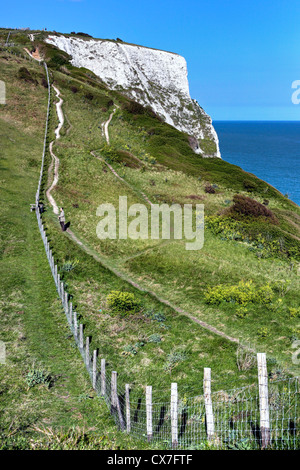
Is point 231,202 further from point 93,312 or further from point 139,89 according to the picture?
point 139,89

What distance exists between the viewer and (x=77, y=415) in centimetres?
1212

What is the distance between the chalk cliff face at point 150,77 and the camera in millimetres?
122775

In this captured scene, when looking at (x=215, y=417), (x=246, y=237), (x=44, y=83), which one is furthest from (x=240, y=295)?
(x=44, y=83)

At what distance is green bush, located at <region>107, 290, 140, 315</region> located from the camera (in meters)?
21.0

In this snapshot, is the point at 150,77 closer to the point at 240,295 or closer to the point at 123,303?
the point at 240,295

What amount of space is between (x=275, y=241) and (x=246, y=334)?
722 inches

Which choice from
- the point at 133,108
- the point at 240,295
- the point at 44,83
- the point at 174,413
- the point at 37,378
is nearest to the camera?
the point at 174,413

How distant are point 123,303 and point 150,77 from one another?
137360 mm

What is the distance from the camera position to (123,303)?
69.5 ft

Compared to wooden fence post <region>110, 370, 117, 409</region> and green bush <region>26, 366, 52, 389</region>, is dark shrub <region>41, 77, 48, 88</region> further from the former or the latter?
wooden fence post <region>110, 370, 117, 409</region>

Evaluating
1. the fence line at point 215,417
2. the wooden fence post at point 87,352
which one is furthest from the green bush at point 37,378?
the fence line at point 215,417

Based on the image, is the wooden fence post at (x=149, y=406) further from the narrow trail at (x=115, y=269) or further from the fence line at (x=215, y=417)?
the narrow trail at (x=115, y=269)

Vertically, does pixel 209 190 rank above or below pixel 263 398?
Result: above

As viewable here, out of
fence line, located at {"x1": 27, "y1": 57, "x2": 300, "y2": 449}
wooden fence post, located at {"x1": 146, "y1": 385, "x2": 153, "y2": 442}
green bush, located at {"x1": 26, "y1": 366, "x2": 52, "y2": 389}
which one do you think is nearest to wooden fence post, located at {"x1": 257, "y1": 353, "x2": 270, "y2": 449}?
fence line, located at {"x1": 27, "y1": 57, "x2": 300, "y2": 449}
